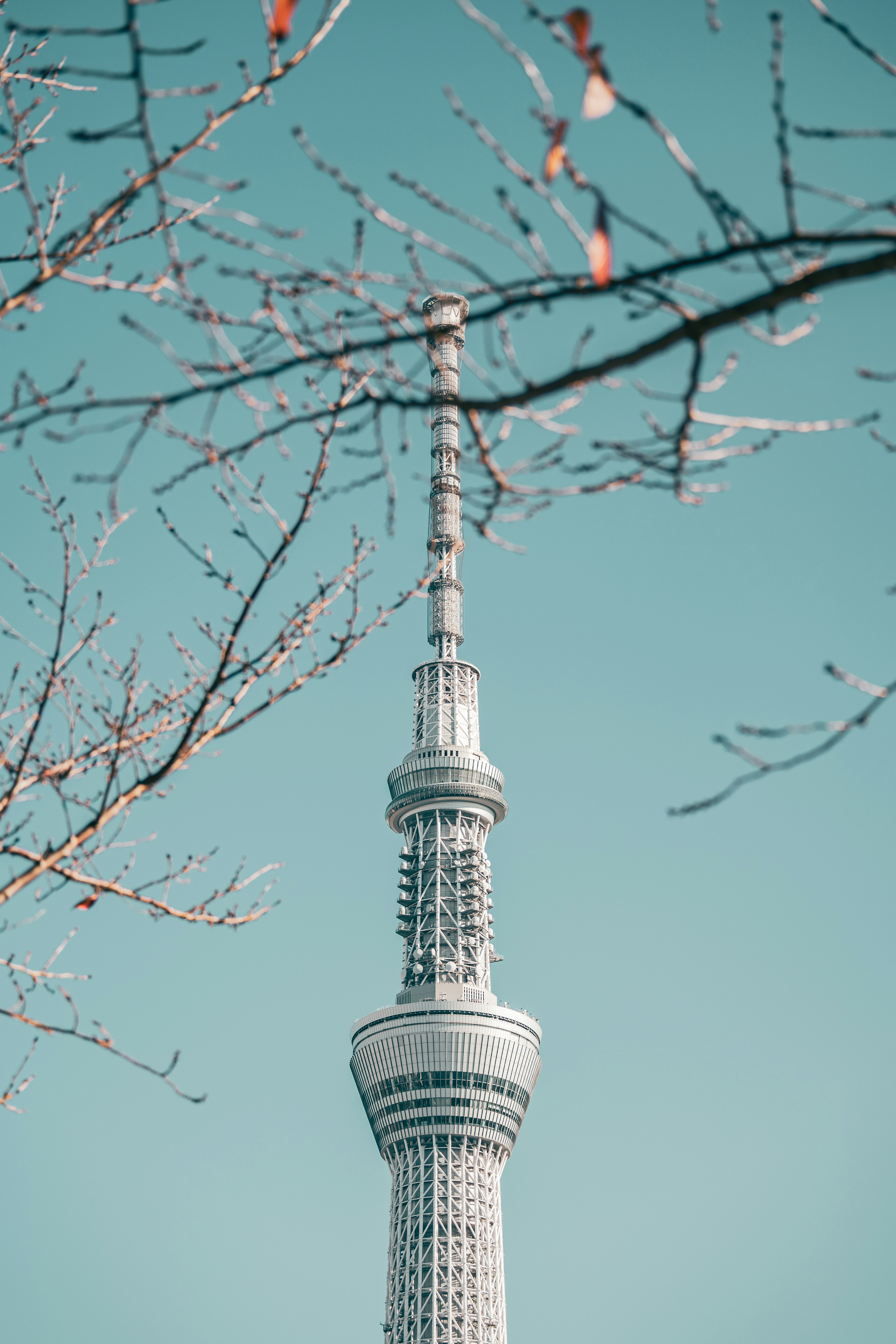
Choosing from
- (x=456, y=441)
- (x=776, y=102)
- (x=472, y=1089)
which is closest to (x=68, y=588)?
(x=776, y=102)

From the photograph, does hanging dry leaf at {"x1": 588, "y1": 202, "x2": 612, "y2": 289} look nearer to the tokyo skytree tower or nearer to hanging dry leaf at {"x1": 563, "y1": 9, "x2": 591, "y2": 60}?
hanging dry leaf at {"x1": 563, "y1": 9, "x2": 591, "y2": 60}

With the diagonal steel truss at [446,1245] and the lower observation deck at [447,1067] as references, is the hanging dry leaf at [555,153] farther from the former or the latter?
the diagonal steel truss at [446,1245]

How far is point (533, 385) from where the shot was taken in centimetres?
600

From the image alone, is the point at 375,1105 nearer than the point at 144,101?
No

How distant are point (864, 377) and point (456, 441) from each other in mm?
118078

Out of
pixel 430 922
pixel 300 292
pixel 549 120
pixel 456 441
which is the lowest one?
pixel 549 120

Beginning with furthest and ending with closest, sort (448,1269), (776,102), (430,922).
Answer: (430,922), (448,1269), (776,102)

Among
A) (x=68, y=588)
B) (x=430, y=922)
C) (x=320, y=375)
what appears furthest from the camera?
(x=430, y=922)

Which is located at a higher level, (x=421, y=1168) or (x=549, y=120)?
(x=421, y=1168)

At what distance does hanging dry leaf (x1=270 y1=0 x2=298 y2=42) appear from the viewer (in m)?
5.68

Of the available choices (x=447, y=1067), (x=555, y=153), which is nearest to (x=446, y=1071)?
(x=447, y=1067)

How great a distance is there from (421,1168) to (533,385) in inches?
4310

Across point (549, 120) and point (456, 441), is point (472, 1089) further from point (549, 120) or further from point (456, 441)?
point (549, 120)

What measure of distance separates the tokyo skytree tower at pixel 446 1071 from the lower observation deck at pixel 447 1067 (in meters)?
0.11
